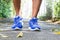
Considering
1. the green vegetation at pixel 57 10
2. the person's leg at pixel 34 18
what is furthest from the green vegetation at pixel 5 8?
the person's leg at pixel 34 18

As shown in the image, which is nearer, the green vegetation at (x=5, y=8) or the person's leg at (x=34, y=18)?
the person's leg at (x=34, y=18)

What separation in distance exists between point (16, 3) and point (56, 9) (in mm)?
2695

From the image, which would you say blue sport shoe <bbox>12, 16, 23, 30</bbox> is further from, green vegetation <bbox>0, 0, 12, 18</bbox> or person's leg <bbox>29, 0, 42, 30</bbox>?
green vegetation <bbox>0, 0, 12, 18</bbox>

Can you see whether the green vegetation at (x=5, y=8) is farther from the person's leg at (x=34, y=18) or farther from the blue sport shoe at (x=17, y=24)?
the person's leg at (x=34, y=18)

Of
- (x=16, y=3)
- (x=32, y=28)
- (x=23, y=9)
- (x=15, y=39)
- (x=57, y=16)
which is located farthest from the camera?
(x=23, y=9)

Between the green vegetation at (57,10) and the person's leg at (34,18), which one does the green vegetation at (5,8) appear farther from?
the person's leg at (34,18)

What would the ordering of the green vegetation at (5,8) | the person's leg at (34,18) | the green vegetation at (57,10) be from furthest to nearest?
the green vegetation at (5,8) → the green vegetation at (57,10) → the person's leg at (34,18)

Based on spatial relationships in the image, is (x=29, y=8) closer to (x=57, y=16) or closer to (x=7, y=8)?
(x=7, y=8)

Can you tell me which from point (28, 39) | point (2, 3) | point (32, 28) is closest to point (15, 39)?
point (28, 39)

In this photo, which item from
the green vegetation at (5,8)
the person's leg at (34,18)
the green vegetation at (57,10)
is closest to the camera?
the person's leg at (34,18)

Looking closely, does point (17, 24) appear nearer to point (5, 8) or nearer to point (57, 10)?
point (57, 10)

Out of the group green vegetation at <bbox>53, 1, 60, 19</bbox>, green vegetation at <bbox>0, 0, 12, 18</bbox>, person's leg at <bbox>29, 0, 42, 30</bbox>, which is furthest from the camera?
green vegetation at <bbox>0, 0, 12, 18</bbox>

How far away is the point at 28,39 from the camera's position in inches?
98.6

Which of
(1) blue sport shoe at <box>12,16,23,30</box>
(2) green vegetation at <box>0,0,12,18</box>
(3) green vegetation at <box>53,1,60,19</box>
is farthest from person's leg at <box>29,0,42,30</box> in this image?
(2) green vegetation at <box>0,0,12,18</box>
